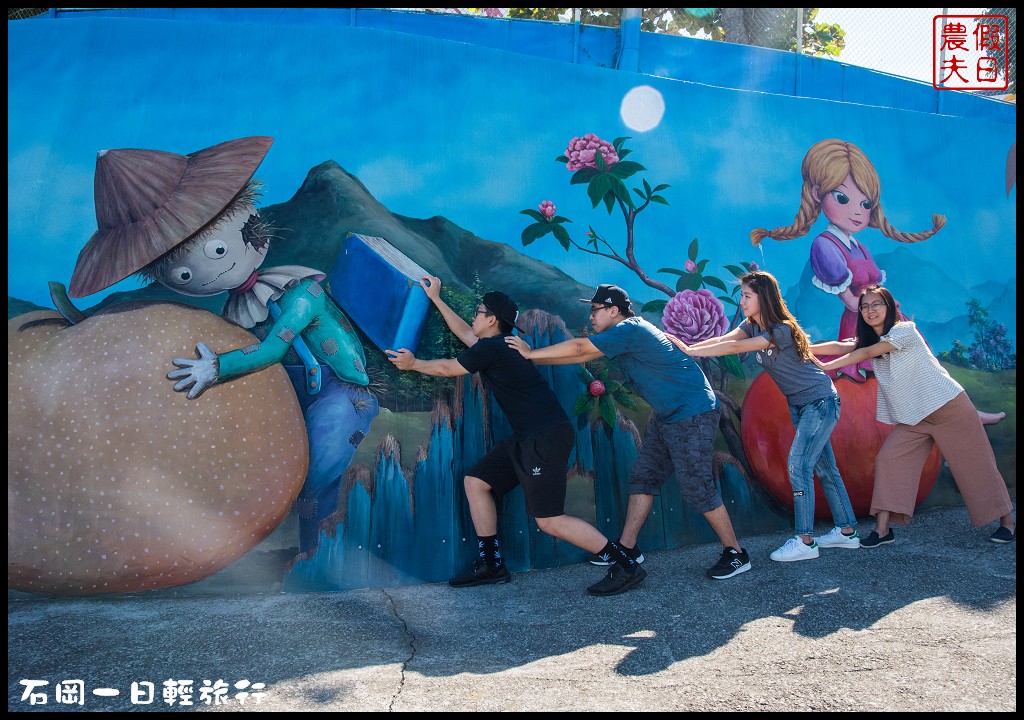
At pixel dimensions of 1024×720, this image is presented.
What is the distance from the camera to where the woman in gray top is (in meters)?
4.44

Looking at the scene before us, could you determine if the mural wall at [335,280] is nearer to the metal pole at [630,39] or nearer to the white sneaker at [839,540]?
the white sneaker at [839,540]

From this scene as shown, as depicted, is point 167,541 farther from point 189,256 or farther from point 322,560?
point 189,256

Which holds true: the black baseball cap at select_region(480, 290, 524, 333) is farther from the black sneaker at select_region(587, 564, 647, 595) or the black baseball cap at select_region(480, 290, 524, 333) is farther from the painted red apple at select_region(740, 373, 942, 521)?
the painted red apple at select_region(740, 373, 942, 521)

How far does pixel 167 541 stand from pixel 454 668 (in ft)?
6.05

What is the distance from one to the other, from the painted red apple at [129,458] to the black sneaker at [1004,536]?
4.17 m

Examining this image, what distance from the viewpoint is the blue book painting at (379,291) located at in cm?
451

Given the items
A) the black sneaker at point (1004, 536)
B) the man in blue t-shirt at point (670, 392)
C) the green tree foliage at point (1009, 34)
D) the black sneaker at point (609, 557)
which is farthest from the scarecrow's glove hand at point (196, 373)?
the green tree foliage at point (1009, 34)

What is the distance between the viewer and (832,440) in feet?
16.7

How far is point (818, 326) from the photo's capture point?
538cm

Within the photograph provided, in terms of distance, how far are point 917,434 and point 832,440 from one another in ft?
1.78

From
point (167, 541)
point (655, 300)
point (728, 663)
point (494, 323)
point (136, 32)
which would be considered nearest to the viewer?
point (728, 663)

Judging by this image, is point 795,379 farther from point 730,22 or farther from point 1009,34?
point 730,22

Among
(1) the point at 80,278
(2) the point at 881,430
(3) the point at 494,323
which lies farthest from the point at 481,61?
(2) the point at 881,430

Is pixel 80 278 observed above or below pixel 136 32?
below
